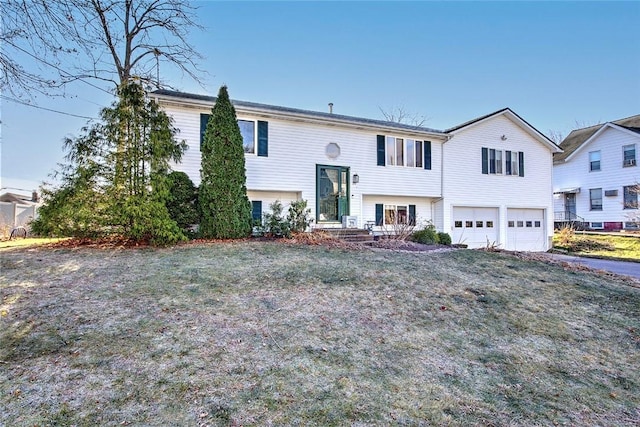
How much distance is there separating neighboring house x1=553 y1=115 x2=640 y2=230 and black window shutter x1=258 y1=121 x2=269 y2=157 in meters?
21.0

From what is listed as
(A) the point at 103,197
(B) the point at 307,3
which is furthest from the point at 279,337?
(B) the point at 307,3

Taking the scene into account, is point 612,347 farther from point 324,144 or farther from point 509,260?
point 324,144

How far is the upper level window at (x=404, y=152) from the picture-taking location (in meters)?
14.3

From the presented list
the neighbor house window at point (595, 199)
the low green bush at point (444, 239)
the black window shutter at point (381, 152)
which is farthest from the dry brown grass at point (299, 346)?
the neighbor house window at point (595, 199)

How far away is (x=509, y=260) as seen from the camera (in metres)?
8.66

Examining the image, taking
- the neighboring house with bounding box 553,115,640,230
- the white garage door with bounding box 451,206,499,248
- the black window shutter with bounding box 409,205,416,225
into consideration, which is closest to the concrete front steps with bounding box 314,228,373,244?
the black window shutter with bounding box 409,205,416,225

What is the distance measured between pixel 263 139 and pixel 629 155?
76.4 ft

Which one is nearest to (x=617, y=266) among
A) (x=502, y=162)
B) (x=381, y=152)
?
(x=502, y=162)

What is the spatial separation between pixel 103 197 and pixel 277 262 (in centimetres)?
435

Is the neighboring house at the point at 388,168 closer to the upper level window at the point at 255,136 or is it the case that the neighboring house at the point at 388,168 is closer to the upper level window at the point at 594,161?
the upper level window at the point at 255,136

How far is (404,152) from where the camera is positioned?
14539mm

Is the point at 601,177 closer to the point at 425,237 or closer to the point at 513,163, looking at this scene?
the point at 513,163

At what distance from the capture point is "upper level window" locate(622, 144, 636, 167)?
20.8m

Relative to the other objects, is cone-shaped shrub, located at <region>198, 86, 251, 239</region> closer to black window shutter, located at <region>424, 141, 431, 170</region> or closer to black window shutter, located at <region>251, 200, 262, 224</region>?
black window shutter, located at <region>251, 200, 262, 224</region>
